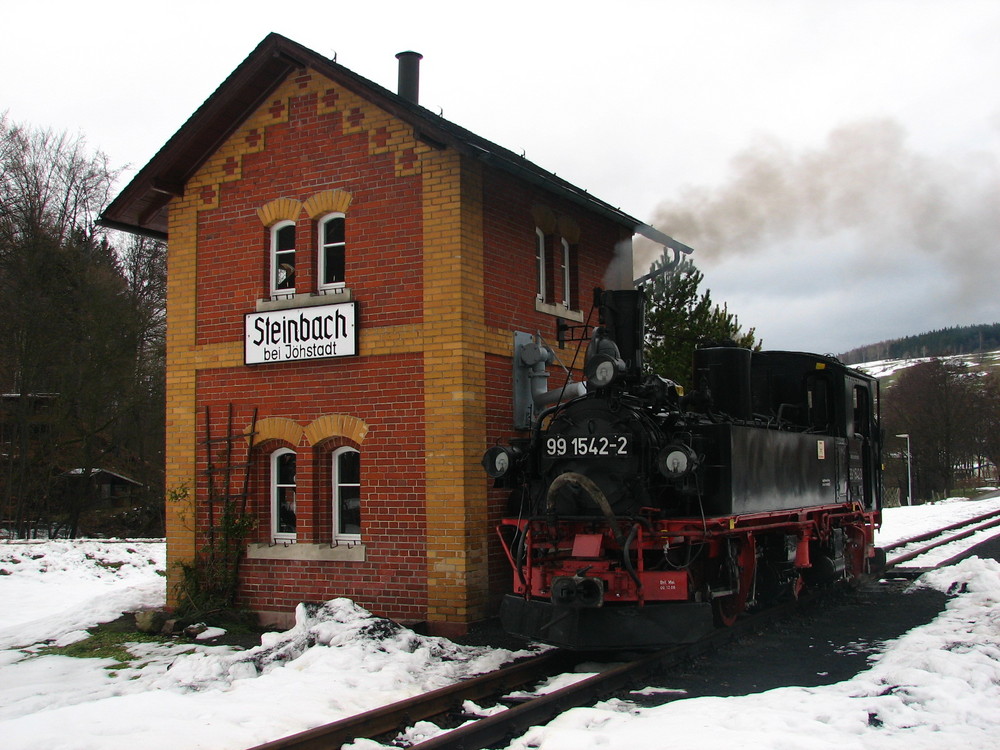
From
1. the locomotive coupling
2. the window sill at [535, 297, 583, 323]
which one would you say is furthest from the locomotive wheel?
the window sill at [535, 297, 583, 323]

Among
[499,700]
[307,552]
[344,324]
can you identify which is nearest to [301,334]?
[344,324]

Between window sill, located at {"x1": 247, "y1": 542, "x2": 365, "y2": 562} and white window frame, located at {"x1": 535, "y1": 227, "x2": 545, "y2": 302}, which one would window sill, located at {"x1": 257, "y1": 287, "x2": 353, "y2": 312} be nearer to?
white window frame, located at {"x1": 535, "y1": 227, "x2": 545, "y2": 302}

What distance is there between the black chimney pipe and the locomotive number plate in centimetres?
617

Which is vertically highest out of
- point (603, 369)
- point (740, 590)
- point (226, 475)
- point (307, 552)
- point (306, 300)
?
point (306, 300)

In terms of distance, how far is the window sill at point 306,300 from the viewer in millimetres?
10281

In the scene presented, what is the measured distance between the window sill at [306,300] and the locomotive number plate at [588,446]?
3199 mm

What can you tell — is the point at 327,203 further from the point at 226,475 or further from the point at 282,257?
the point at 226,475

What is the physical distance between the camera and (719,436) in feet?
26.4

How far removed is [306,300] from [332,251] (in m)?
0.67

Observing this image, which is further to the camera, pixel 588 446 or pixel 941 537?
pixel 941 537

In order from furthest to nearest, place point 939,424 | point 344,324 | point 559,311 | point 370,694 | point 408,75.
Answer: point 939,424 < point 408,75 < point 559,311 < point 344,324 < point 370,694

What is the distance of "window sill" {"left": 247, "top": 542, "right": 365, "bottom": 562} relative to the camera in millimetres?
9969

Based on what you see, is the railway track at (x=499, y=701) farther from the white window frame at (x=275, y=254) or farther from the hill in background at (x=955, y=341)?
the hill in background at (x=955, y=341)

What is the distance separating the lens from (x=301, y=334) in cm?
1044
